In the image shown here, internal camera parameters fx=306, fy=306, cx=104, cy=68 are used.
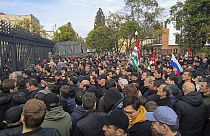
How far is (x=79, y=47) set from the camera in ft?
89.1

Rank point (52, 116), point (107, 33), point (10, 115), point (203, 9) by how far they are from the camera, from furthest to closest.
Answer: point (107, 33)
point (203, 9)
point (52, 116)
point (10, 115)

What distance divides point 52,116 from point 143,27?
4487 cm

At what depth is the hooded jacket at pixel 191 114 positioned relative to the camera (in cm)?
599

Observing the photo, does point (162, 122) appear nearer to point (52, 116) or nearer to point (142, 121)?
point (142, 121)

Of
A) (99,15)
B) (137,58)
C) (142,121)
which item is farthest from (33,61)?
(99,15)

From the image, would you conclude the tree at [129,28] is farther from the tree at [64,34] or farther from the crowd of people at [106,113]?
the crowd of people at [106,113]

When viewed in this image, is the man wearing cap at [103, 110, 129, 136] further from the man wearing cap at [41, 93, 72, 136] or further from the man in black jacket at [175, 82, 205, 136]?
the man in black jacket at [175, 82, 205, 136]

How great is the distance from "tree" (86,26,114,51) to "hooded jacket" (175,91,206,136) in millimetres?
51871

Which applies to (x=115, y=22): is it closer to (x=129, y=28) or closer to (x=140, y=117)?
(x=129, y=28)

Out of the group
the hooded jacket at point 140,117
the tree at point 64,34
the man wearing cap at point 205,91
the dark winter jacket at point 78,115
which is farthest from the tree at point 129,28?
the hooded jacket at point 140,117

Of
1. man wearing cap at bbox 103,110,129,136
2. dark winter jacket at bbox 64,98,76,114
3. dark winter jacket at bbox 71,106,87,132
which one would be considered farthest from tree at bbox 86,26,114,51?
man wearing cap at bbox 103,110,129,136

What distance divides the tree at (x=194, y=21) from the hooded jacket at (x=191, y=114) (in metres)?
25.3

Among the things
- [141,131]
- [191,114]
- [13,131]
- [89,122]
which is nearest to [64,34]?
[191,114]

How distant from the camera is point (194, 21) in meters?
31.9
